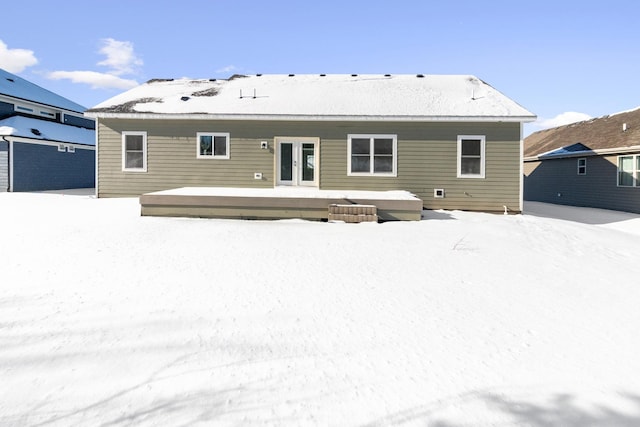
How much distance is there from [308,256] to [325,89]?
1042cm

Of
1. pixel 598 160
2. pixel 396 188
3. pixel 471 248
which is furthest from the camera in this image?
pixel 598 160

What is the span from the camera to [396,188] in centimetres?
1301

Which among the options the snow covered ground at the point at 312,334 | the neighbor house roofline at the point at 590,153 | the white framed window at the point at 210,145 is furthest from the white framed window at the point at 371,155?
the neighbor house roofline at the point at 590,153

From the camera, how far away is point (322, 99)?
46.3 feet

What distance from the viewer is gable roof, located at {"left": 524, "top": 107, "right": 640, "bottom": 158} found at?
1772 centimetres

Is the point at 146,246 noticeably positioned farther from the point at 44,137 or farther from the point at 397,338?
the point at 44,137

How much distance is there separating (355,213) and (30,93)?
2614cm

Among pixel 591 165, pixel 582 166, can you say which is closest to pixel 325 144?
pixel 591 165

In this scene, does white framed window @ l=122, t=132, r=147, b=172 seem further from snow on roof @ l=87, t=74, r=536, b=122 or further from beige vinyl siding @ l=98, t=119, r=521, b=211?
snow on roof @ l=87, t=74, r=536, b=122

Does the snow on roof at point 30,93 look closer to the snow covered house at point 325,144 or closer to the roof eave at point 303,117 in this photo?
the snow covered house at point 325,144

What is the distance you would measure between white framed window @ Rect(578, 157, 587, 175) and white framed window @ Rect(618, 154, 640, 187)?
199 cm

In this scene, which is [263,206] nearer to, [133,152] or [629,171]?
[133,152]

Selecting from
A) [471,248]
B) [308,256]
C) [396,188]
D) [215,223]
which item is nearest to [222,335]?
[308,256]

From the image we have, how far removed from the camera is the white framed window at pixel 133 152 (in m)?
13.6
